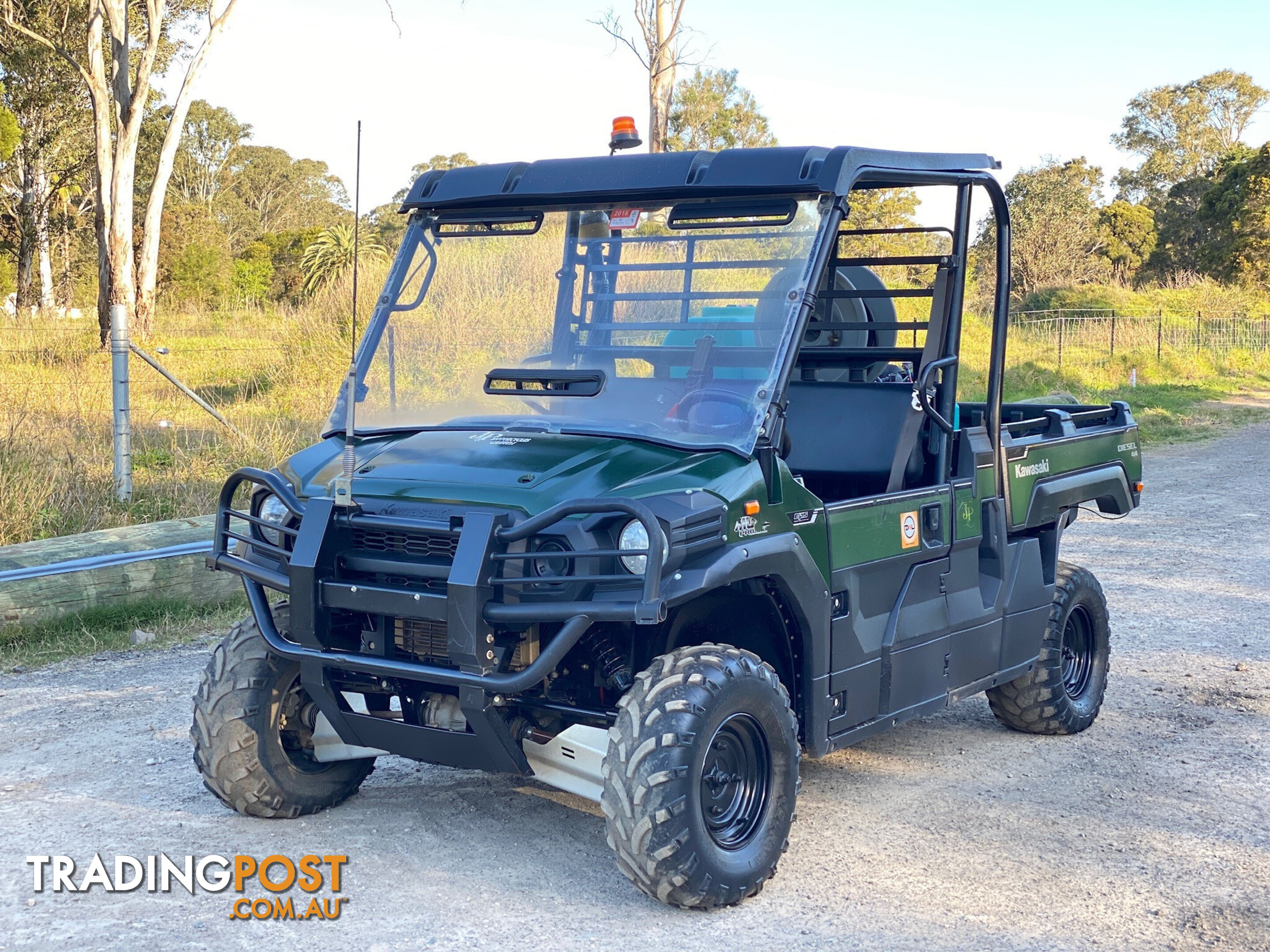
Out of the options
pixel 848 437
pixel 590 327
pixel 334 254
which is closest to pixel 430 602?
pixel 590 327

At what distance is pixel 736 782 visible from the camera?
4.05 meters

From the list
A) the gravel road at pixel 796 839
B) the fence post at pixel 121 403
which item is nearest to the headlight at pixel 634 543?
the gravel road at pixel 796 839

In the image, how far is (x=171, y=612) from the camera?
302 inches

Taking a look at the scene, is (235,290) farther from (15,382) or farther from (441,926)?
(441,926)

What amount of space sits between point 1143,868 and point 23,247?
4335 centimetres

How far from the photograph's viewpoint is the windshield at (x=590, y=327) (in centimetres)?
422

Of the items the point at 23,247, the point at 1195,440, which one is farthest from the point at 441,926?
the point at 23,247

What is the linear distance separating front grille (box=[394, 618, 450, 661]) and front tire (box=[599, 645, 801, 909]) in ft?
1.85

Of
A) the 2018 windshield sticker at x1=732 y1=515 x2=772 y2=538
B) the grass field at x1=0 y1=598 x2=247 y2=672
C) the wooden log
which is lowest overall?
the grass field at x1=0 y1=598 x2=247 y2=672

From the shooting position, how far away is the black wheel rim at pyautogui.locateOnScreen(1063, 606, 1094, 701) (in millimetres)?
5938

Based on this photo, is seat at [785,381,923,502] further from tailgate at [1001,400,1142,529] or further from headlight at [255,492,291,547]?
headlight at [255,492,291,547]

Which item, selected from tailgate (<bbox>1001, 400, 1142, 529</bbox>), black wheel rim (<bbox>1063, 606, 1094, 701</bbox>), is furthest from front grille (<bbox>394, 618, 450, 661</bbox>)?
black wheel rim (<bbox>1063, 606, 1094, 701</bbox>)

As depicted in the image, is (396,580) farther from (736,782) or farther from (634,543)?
(736,782)

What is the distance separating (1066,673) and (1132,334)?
2356cm
